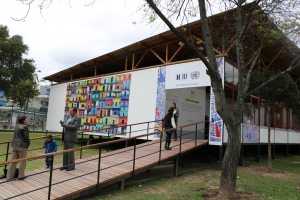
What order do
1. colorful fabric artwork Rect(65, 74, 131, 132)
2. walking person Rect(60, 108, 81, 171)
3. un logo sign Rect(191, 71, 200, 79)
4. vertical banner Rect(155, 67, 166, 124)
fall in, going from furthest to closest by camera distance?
colorful fabric artwork Rect(65, 74, 131, 132)
vertical banner Rect(155, 67, 166, 124)
un logo sign Rect(191, 71, 200, 79)
walking person Rect(60, 108, 81, 171)

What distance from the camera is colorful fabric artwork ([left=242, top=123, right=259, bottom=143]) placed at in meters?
14.8

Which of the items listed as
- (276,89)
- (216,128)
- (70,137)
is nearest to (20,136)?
(70,137)

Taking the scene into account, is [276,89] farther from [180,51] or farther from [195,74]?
[180,51]

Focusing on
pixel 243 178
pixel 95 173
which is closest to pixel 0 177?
pixel 95 173

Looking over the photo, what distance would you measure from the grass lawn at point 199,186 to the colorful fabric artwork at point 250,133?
2374 millimetres

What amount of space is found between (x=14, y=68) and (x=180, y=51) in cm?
1775

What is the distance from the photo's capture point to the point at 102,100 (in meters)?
19.6

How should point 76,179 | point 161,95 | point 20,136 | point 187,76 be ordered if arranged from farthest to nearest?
point 161,95 → point 187,76 → point 20,136 → point 76,179

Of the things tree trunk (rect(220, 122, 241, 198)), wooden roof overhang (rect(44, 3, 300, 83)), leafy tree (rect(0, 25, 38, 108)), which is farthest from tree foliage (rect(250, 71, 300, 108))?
leafy tree (rect(0, 25, 38, 108))

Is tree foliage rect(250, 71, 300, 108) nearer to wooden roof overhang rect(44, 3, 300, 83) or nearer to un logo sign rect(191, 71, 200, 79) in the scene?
wooden roof overhang rect(44, 3, 300, 83)

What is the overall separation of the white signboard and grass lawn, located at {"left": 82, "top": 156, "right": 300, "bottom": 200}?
3653 mm

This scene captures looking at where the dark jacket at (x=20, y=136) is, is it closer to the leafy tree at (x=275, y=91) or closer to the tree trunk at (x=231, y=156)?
the tree trunk at (x=231, y=156)

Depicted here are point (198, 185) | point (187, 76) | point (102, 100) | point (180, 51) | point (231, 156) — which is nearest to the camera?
point (231, 156)

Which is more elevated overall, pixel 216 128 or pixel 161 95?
pixel 161 95
